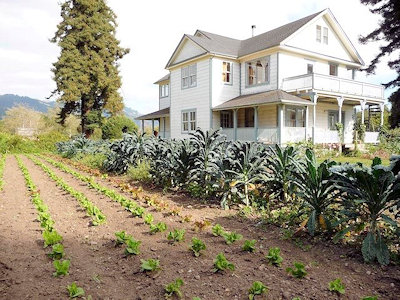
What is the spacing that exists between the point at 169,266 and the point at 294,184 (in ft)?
8.92

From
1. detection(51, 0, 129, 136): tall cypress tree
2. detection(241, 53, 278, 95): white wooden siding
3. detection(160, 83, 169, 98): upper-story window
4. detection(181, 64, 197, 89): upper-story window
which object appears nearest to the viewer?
detection(241, 53, 278, 95): white wooden siding

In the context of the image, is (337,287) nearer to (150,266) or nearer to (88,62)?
(150,266)

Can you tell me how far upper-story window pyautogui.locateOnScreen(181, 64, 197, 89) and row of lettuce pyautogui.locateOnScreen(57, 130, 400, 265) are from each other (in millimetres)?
11712

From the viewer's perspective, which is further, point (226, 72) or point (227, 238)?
point (226, 72)

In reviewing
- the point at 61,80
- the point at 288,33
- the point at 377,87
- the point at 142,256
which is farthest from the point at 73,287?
the point at 61,80

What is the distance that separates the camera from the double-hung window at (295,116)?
18812mm

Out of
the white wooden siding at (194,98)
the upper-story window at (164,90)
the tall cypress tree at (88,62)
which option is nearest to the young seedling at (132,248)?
the white wooden siding at (194,98)

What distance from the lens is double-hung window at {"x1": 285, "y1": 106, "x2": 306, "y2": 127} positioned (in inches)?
741

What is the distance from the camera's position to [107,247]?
163 inches

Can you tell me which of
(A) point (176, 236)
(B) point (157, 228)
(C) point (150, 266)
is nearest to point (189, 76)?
(B) point (157, 228)

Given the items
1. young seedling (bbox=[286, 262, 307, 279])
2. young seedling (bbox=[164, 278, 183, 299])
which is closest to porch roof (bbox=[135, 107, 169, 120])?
young seedling (bbox=[286, 262, 307, 279])

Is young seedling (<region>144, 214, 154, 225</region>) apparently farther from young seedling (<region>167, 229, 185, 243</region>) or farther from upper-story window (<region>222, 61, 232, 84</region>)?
upper-story window (<region>222, 61, 232, 84</region>)

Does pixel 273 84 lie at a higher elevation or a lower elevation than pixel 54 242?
higher

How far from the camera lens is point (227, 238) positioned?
4.16m
